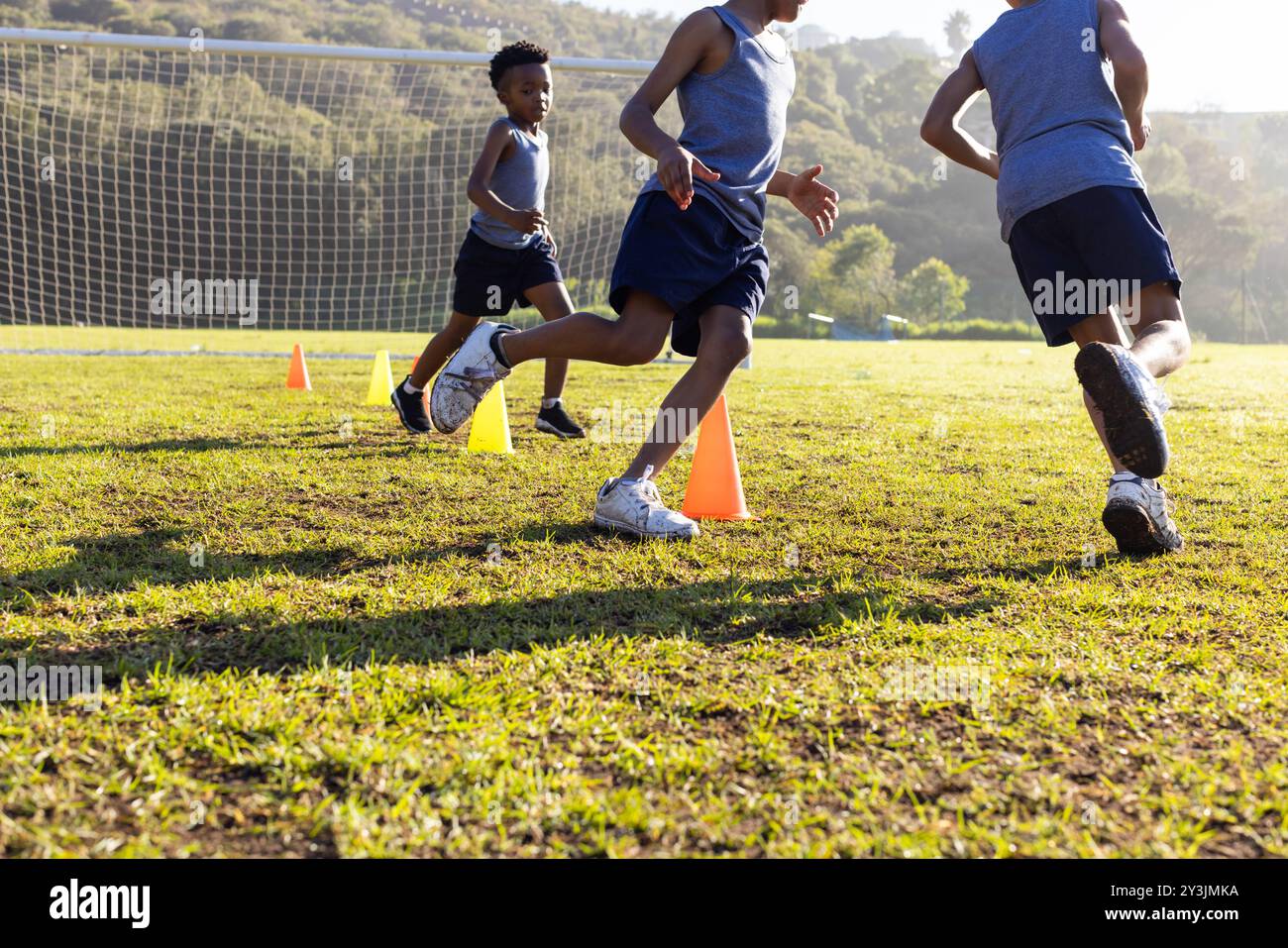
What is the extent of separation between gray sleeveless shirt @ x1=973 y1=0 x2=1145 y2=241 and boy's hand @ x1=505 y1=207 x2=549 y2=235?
2152mm

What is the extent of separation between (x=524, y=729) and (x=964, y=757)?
0.75m

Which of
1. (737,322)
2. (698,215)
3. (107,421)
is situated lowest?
(107,421)

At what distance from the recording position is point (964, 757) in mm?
1780

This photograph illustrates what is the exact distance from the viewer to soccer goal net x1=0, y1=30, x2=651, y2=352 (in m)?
15.6

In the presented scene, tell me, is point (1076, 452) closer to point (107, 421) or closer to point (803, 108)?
point (107, 421)

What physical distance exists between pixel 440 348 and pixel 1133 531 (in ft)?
12.3

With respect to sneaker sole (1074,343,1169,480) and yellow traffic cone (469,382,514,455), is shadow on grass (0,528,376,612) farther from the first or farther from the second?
sneaker sole (1074,343,1169,480)

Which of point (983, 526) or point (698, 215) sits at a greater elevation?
point (698, 215)

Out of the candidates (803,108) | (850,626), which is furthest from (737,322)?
(803,108)

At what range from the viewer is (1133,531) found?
3111 mm

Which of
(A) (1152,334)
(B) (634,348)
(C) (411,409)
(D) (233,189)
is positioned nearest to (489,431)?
(C) (411,409)

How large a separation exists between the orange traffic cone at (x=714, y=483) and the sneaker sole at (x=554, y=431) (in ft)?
6.45

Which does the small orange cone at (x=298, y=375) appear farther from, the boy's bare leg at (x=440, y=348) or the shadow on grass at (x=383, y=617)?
the shadow on grass at (x=383, y=617)

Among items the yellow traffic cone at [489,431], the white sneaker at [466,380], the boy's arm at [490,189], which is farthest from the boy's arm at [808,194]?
the yellow traffic cone at [489,431]
